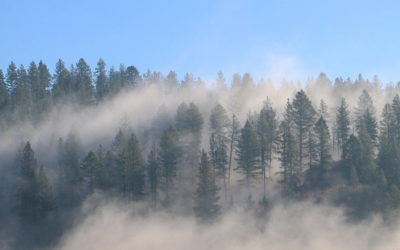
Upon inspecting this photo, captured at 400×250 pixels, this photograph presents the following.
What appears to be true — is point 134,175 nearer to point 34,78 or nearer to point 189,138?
point 189,138

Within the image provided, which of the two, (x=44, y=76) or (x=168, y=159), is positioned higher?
(x=44, y=76)

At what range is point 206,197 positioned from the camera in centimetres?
5681

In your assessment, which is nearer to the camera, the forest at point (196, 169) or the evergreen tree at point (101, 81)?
the forest at point (196, 169)

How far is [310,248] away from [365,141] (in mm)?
17569

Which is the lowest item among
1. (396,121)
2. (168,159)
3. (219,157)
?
(168,159)

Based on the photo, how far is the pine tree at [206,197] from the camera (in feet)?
186

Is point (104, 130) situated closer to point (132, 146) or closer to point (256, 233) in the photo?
point (132, 146)

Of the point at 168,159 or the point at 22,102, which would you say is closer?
the point at 168,159

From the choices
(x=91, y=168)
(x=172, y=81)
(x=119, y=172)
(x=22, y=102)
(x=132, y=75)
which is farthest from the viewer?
(x=172, y=81)

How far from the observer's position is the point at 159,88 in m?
133

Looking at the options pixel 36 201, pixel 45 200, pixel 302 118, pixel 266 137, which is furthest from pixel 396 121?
pixel 36 201

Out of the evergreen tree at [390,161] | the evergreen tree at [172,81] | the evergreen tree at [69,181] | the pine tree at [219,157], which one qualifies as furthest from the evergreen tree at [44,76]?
the evergreen tree at [390,161]

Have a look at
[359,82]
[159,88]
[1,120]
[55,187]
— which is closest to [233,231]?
[55,187]

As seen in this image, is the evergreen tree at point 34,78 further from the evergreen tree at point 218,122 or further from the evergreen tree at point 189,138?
the evergreen tree at point 218,122
